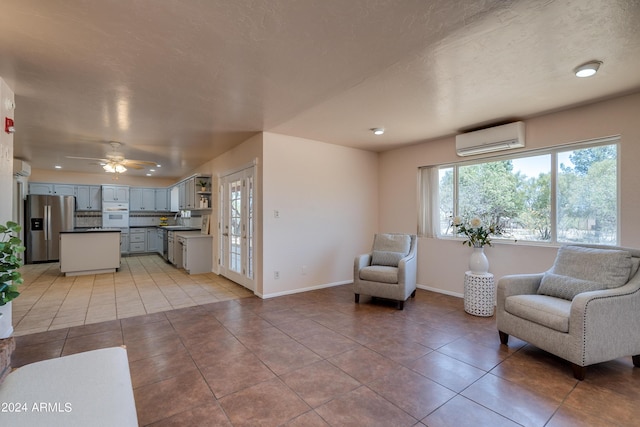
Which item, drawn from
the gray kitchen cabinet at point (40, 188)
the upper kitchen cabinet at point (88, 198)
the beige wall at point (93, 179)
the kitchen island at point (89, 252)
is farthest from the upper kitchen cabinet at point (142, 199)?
the kitchen island at point (89, 252)

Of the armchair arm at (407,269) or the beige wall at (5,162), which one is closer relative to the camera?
the beige wall at (5,162)

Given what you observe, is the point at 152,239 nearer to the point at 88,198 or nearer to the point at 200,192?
the point at 88,198

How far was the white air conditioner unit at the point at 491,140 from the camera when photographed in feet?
12.0

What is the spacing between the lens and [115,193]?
28.3 ft

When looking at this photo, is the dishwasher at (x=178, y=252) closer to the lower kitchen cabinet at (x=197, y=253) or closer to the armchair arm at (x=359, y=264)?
the lower kitchen cabinet at (x=197, y=253)

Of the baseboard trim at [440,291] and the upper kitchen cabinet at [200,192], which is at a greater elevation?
the upper kitchen cabinet at [200,192]

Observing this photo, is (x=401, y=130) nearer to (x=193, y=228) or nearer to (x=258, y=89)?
(x=258, y=89)

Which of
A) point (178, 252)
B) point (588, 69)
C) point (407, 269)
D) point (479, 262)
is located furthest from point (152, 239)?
point (588, 69)

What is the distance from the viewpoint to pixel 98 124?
3977 millimetres

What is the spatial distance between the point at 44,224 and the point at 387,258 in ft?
28.2

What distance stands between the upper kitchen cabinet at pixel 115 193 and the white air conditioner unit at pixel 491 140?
357 inches

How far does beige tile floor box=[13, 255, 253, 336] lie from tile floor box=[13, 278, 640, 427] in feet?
1.33

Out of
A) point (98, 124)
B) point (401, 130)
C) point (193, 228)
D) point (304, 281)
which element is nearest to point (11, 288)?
point (98, 124)

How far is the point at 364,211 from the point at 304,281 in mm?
1770
